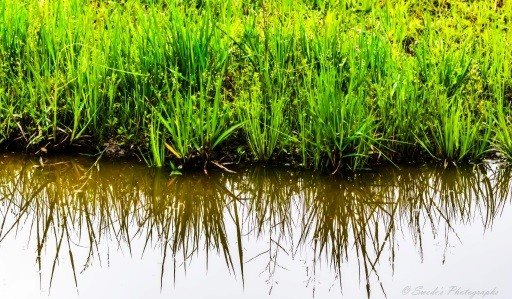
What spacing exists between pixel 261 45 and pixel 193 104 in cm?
64

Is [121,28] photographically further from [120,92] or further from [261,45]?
[261,45]

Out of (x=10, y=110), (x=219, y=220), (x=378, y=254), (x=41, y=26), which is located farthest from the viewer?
(x=41, y=26)

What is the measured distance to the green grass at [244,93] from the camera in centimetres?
430

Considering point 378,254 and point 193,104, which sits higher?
point 193,104

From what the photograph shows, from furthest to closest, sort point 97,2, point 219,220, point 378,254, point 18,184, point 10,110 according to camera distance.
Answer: point 97,2, point 10,110, point 18,184, point 219,220, point 378,254

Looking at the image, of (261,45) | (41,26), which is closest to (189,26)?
(261,45)

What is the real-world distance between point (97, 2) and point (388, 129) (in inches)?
101

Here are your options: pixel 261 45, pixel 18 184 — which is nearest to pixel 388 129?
pixel 261 45

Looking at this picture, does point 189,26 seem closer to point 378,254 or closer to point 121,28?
point 121,28

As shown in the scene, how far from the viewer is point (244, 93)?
454cm

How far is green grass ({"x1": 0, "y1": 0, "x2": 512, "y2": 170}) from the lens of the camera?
169 inches

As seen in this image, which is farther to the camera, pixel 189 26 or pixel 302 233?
pixel 189 26

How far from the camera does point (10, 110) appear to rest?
4402 millimetres

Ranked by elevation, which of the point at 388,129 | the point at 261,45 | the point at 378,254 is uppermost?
the point at 261,45
